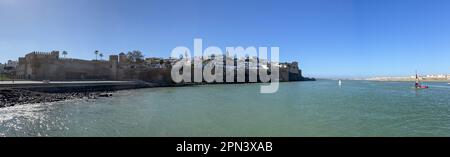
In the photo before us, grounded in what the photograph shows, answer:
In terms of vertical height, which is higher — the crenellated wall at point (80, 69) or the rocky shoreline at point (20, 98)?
the crenellated wall at point (80, 69)

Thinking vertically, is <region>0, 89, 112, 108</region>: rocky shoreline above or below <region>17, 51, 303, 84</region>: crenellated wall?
below

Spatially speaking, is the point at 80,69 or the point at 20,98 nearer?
the point at 20,98

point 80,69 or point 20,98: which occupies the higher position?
point 80,69

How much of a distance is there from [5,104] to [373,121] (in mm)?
26266

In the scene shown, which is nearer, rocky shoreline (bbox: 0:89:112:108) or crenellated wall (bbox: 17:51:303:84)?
rocky shoreline (bbox: 0:89:112:108)

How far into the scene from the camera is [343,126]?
550 inches

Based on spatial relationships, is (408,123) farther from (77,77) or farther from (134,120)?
(77,77)

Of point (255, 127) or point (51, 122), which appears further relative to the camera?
point (51, 122)

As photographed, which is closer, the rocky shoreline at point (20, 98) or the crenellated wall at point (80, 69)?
the rocky shoreline at point (20, 98)
